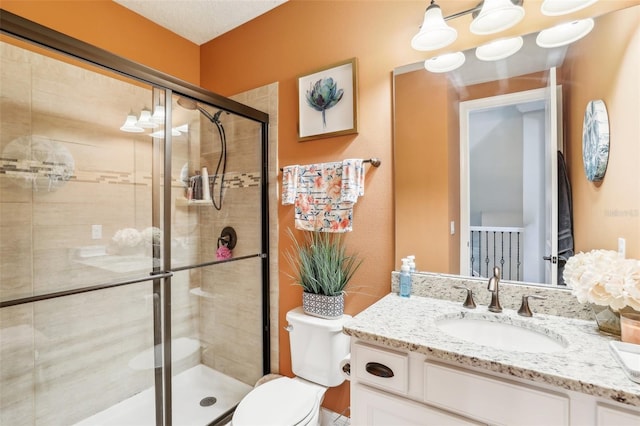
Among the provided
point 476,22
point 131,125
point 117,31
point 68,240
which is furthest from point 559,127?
point 117,31

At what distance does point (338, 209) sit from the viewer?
162 cm

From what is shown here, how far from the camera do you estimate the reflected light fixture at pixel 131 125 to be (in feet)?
5.43

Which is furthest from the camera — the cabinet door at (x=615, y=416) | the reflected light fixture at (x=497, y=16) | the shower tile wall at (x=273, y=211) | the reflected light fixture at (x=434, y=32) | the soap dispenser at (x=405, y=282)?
the shower tile wall at (x=273, y=211)

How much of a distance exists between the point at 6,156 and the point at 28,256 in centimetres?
49

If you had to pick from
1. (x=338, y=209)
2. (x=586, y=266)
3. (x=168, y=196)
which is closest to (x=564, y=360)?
(x=586, y=266)

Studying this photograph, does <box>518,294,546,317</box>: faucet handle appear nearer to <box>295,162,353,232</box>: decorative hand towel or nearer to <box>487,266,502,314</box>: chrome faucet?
<box>487,266,502,314</box>: chrome faucet

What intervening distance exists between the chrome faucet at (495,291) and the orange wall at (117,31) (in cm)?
238

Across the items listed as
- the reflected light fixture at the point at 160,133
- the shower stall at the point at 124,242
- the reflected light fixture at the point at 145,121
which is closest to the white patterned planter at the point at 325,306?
the shower stall at the point at 124,242

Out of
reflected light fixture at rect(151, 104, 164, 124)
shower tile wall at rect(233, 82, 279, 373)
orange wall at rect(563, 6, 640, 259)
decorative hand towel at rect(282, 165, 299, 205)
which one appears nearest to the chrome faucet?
orange wall at rect(563, 6, 640, 259)

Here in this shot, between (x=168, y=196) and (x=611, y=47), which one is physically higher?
(x=611, y=47)

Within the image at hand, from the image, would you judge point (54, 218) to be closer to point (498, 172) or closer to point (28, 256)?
point (28, 256)

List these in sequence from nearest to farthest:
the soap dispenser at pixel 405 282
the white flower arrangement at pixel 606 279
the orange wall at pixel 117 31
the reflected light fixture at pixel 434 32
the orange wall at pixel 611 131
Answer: the white flower arrangement at pixel 606 279 → the orange wall at pixel 611 131 → the reflected light fixture at pixel 434 32 → the soap dispenser at pixel 405 282 → the orange wall at pixel 117 31

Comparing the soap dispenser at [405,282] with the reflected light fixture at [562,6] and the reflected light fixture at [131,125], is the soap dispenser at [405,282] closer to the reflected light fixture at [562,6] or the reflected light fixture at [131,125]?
the reflected light fixture at [562,6]

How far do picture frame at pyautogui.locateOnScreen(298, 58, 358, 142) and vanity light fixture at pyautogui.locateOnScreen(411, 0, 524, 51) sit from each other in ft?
1.37
